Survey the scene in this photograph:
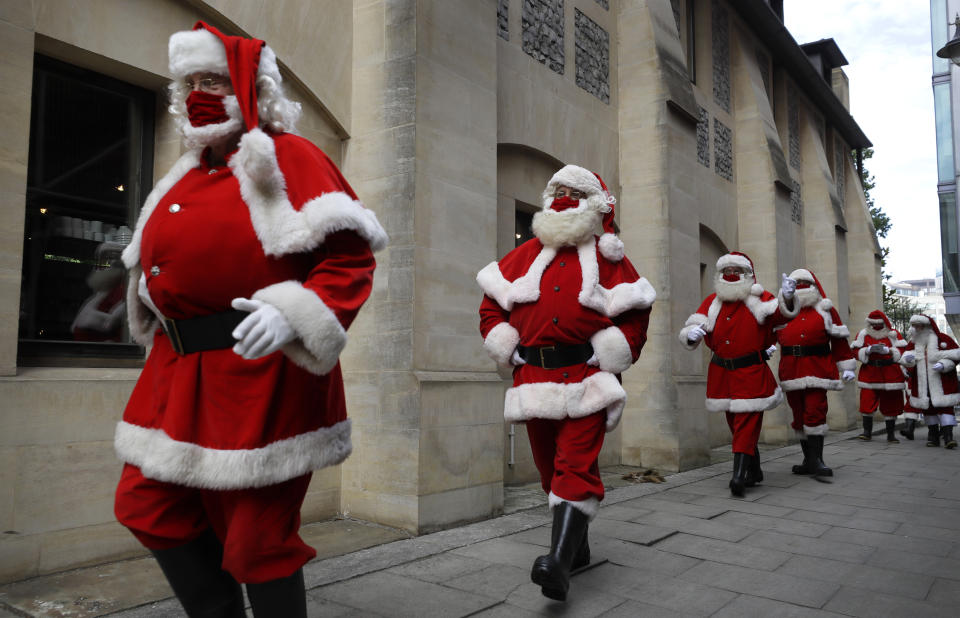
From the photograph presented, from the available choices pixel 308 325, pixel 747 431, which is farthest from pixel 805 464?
pixel 308 325

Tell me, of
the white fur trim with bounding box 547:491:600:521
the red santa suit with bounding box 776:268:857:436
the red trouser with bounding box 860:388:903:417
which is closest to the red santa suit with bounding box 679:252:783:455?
the red santa suit with bounding box 776:268:857:436

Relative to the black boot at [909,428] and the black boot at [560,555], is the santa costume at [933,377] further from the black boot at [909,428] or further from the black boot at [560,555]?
the black boot at [560,555]

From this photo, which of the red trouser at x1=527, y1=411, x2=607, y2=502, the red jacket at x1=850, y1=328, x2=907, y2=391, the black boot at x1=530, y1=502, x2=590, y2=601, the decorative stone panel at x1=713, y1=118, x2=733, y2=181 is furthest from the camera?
the decorative stone panel at x1=713, y1=118, x2=733, y2=181

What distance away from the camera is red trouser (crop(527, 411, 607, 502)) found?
3.58 meters

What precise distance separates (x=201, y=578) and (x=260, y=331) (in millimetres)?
831

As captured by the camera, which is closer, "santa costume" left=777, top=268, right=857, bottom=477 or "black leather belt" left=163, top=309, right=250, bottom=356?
"black leather belt" left=163, top=309, right=250, bottom=356

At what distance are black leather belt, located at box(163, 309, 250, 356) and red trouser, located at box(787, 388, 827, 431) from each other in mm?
7091

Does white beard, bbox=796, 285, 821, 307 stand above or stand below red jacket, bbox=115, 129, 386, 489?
above

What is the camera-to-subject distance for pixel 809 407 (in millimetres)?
7840

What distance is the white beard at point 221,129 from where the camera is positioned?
2.21 m

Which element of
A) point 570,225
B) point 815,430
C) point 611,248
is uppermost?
point 570,225

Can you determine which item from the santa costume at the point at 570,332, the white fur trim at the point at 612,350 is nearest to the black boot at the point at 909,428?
the santa costume at the point at 570,332

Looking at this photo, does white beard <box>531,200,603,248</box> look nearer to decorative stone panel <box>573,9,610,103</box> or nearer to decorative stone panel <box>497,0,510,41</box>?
decorative stone panel <box>497,0,510,41</box>

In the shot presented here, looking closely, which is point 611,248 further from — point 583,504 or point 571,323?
point 583,504
